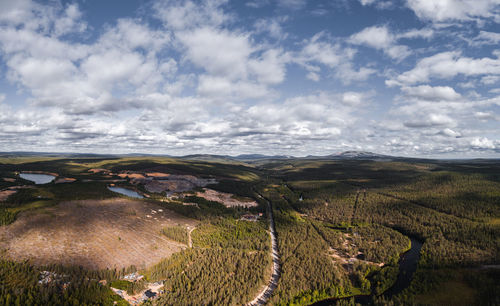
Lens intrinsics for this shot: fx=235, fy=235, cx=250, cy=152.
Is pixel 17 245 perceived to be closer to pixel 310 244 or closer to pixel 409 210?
Answer: pixel 310 244

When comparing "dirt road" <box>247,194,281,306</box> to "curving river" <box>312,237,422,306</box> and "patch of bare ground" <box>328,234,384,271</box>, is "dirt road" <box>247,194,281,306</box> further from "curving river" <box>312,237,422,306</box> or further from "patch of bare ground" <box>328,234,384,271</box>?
"patch of bare ground" <box>328,234,384,271</box>

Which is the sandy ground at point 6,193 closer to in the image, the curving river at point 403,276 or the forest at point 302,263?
the forest at point 302,263

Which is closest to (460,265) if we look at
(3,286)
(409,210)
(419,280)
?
(419,280)

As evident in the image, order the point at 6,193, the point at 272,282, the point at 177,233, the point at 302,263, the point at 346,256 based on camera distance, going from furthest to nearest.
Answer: the point at 6,193, the point at 177,233, the point at 346,256, the point at 302,263, the point at 272,282

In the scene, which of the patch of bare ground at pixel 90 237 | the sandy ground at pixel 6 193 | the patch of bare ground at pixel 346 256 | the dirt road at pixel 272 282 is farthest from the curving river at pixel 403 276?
the sandy ground at pixel 6 193

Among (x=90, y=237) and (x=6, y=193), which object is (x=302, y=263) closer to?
(x=90, y=237)

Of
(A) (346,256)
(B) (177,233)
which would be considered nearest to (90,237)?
(B) (177,233)

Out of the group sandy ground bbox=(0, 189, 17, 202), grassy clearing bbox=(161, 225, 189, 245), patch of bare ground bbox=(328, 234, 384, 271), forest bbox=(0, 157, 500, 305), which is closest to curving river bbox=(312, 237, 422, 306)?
forest bbox=(0, 157, 500, 305)
